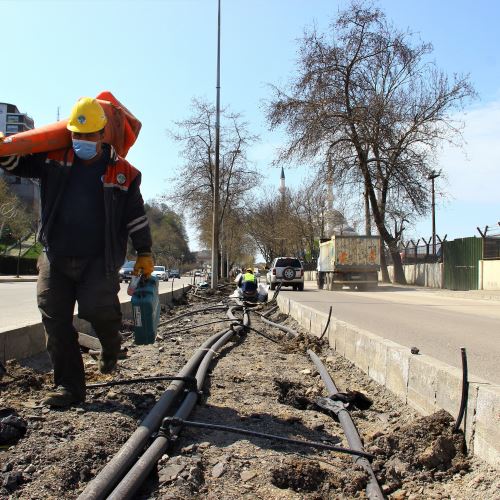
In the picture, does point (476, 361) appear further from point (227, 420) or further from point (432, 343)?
point (227, 420)

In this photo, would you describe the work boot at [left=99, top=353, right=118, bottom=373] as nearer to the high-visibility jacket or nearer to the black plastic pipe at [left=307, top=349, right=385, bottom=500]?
the black plastic pipe at [left=307, top=349, right=385, bottom=500]

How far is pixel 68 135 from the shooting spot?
4.30 metres

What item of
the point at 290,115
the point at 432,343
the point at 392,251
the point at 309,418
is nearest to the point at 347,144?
the point at 290,115

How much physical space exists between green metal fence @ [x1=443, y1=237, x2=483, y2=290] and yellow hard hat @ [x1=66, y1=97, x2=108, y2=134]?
28.4m

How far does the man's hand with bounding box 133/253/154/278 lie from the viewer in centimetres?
454

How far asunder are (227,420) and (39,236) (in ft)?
6.56

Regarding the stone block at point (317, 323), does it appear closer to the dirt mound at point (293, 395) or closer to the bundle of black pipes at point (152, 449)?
the dirt mound at point (293, 395)

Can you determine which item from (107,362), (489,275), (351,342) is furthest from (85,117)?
(489,275)

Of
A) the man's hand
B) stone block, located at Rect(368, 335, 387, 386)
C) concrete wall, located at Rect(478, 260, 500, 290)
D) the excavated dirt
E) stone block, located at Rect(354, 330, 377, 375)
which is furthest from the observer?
concrete wall, located at Rect(478, 260, 500, 290)

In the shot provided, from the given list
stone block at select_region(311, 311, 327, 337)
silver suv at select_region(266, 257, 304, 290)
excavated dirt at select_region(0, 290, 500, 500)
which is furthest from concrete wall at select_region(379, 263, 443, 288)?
excavated dirt at select_region(0, 290, 500, 500)

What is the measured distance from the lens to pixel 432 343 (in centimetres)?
822

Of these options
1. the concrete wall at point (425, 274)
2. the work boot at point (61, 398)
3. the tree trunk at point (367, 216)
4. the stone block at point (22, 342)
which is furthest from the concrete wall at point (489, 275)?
the work boot at point (61, 398)

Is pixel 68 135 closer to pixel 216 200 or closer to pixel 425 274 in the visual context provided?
pixel 216 200

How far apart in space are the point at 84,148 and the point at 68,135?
0.22m
